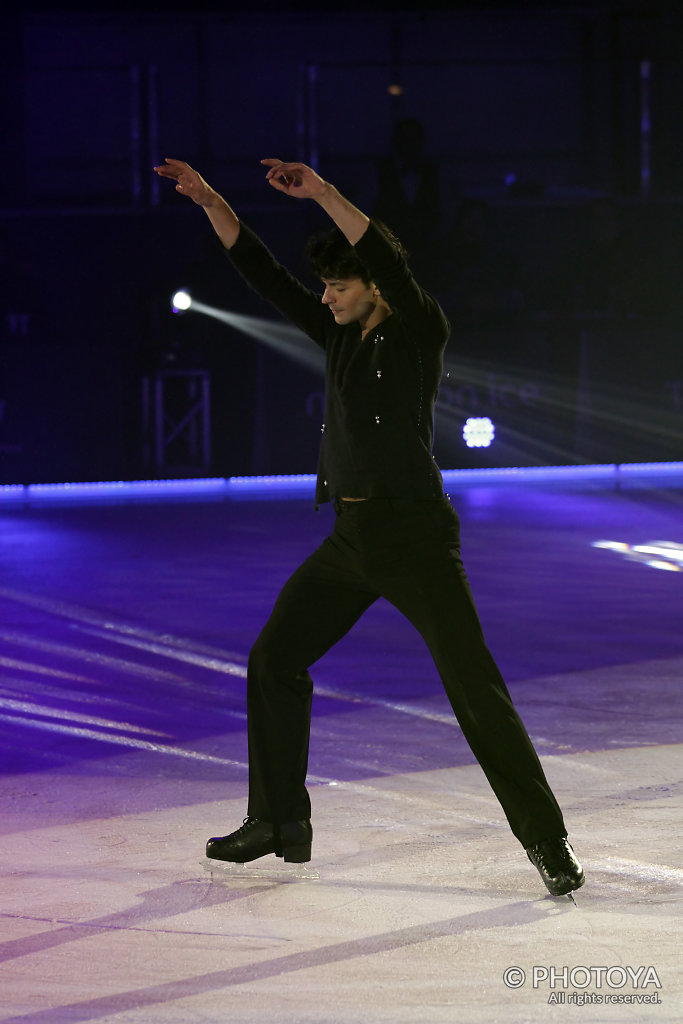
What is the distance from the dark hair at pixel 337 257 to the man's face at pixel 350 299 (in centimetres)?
2

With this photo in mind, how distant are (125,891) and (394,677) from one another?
2723 mm

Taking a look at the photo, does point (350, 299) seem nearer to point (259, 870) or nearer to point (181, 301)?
point (259, 870)

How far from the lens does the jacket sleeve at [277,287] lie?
3.65 metres

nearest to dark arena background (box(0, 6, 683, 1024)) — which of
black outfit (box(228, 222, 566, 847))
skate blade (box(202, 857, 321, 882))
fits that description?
skate blade (box(202, 857, 321, 882))

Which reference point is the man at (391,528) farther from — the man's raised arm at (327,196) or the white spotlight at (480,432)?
the white spotlight at (480,432)

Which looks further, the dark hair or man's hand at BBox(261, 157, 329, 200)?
the dark hair

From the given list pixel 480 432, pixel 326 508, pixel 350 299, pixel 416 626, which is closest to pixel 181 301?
pixel 480 432

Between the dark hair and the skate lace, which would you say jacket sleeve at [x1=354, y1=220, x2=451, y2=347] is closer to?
the dark hair

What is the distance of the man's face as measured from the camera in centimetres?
348

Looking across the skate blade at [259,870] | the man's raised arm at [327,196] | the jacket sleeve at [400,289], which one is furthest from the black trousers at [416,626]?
the man's raised arm at [327,196]

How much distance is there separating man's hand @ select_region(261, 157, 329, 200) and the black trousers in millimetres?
734

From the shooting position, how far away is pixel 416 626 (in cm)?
352

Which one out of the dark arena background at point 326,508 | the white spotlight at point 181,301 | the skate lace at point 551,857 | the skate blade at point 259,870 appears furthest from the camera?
the white spotlight at point 181,301

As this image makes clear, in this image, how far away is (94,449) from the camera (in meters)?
15.3
